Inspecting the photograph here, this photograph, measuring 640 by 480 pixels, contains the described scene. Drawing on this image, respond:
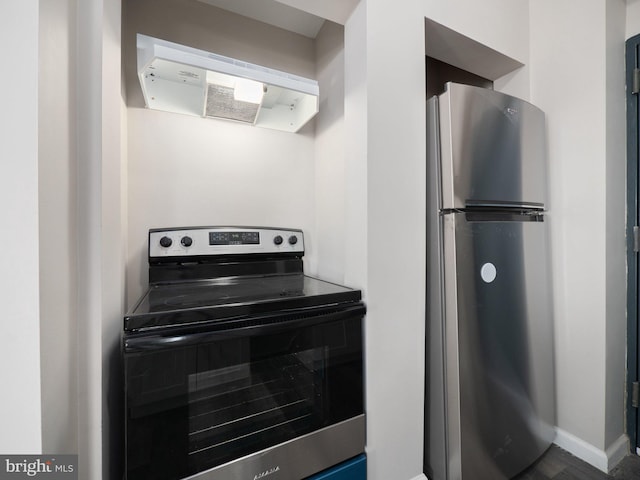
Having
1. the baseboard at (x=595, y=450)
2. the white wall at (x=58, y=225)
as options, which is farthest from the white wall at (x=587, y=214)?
the white wall at (x=58, y=225)

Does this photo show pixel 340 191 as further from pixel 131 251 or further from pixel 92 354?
pixel 92 354

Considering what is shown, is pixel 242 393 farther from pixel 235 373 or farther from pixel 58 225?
pixel 58 225

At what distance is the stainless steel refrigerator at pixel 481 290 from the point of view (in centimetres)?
111

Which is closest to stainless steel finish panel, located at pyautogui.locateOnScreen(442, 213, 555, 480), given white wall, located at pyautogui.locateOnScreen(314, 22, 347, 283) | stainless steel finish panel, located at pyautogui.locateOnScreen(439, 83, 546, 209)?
stainless steel finish panel, located at pyautogui.locateOnScreen(439, 83, 546, 209)

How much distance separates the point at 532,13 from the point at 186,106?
6.26 ft

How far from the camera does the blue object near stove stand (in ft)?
3.06

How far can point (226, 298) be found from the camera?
2.84 feet

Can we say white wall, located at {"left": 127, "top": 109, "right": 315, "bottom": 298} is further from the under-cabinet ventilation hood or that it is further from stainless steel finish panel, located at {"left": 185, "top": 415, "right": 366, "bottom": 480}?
stainless steel finish panel, located at {"left": 185, "top": 415, "right": 366, "bottom": 480}

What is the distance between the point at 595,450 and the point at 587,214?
114 centimetres

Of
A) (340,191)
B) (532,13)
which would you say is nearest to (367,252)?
(340,191)

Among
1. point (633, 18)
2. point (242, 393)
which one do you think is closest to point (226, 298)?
point (242, 393)

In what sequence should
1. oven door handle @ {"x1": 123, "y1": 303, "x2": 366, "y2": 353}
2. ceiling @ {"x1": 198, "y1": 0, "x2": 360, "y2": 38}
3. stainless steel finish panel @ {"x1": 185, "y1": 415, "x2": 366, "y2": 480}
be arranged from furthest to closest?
ceiling @ {"x1": 198, "y1": 0, "x2": 360, "y2": 38}
stainless steel finish panel @ {"x1": 185, "y1": 415, "x2": 366, "y2": 480}
oven door handle @ {"x1": 123, "y1": 303, "x2": 366, "y2": 353}

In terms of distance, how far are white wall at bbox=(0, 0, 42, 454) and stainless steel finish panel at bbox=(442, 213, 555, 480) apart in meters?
1.26

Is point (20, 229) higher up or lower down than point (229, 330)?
higher up
